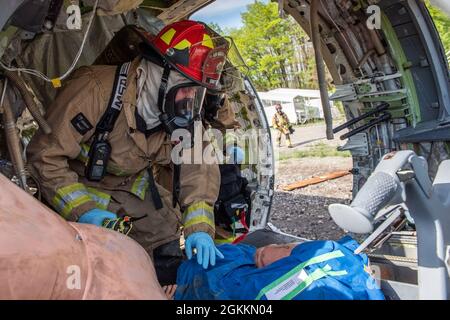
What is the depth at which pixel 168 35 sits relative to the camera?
3404 millimetres

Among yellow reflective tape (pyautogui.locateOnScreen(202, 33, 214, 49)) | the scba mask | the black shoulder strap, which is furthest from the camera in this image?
yellow reflective tape (pyautogui.locateOnScreen(202, 33, 214, 49))

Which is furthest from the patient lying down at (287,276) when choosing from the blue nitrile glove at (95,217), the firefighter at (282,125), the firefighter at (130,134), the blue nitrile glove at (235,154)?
the firefighter at (282,125)

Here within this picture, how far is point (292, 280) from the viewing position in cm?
211

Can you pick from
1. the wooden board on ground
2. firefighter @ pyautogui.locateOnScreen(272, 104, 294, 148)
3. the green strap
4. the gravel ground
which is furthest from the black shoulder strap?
firefighter @ pyautogui.locateOnScreen(272, 104, 294, 148)

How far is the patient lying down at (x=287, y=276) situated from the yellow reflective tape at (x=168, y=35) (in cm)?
161

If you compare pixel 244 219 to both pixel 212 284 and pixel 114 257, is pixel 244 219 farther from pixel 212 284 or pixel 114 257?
pixel 114 257

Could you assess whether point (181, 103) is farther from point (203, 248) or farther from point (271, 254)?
point (271, 254)

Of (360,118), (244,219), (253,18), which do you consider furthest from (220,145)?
(253,18)

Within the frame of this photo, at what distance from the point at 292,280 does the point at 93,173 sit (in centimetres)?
176

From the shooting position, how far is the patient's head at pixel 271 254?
241 centimetres

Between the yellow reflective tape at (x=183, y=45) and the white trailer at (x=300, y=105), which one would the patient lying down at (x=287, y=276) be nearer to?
the yellow reflective tape at (x=183, y=45)

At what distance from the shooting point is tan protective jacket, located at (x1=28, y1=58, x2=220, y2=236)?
298cm

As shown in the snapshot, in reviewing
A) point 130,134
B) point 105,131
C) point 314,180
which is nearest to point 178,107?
point 130,134

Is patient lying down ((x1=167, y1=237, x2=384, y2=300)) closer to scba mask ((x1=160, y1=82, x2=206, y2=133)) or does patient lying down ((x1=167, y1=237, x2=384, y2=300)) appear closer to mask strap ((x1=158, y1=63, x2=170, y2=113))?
scba mask ((x1=160, y1=82, x2=206, y2=133))
